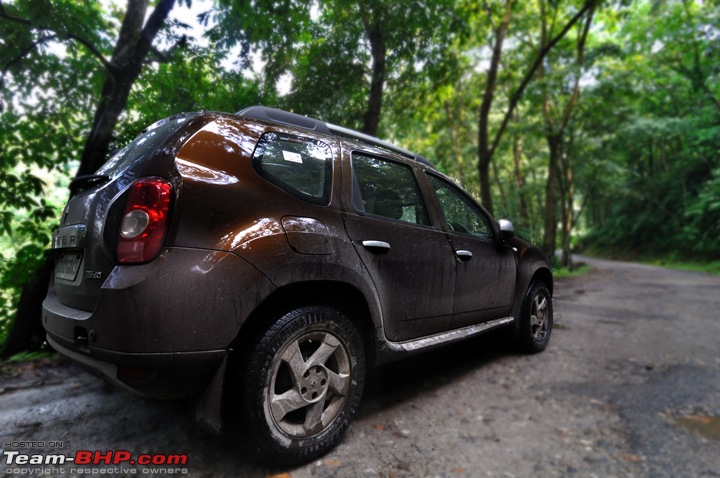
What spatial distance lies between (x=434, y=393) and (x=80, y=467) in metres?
2.12

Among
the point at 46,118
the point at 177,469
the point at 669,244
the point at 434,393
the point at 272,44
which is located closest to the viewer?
the point at 177,469

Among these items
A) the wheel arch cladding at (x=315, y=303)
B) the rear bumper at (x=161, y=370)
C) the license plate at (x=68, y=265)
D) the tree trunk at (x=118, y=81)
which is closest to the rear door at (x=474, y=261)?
the wheel arch cladding at (x=315, y=303)

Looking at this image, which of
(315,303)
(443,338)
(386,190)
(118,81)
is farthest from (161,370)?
(118,81)

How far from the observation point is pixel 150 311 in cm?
156

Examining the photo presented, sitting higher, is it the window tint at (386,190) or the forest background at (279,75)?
the forest background at (279,75)

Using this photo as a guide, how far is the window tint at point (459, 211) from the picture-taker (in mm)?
3104

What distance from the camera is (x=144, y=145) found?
2.05m

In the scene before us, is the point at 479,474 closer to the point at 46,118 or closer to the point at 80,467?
the point at 80,467

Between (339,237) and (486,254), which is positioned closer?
(339,237)

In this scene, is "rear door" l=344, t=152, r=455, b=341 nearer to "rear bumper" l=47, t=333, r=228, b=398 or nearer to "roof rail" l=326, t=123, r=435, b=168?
"roof rail" l=326, t=123, r=435, b=168

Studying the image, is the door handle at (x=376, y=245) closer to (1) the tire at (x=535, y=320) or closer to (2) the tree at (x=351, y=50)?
(1) the tire at (x=535, y=320)

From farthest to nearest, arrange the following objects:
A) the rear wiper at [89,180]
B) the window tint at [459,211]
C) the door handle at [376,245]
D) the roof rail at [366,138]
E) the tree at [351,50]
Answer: the tree at [351,50], the window tint at [459,211], the roof rail at [366,138], the door handle at [376,245], the rear wiper at [89,180]

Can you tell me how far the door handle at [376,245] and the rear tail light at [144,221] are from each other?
3.45ft

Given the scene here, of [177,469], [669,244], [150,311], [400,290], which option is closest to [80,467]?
[177,469]
